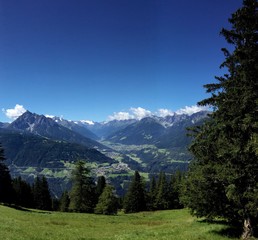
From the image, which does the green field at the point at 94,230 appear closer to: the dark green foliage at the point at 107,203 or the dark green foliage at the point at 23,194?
the dark green foliage at the point at 107,203

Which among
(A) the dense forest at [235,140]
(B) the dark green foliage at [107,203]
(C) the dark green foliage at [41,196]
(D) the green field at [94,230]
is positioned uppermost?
(A) the dense forest at [235,140]

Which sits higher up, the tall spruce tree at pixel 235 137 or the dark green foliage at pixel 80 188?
the tall spruce tree at pixel 235 137

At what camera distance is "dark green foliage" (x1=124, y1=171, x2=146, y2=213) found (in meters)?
99.1

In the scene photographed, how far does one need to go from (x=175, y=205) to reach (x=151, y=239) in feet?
299

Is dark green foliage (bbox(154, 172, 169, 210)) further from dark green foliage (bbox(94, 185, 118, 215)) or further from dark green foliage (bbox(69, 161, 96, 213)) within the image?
dark green foliage (bbox(69, 161, 96, 213))

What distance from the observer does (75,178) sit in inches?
2753

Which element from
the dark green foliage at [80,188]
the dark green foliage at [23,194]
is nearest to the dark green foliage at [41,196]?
the dark green foliage at [23,194]

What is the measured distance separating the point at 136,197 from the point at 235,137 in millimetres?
83478

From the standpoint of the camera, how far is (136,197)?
99812mm

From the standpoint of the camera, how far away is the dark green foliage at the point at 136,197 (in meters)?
99.1

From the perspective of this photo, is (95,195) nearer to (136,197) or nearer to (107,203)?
(136,197)

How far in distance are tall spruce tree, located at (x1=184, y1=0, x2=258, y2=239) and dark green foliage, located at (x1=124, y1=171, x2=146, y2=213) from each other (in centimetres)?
7824

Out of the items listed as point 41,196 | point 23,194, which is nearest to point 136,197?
point 41,196

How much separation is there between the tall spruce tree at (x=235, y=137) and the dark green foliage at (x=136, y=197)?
78.2m
